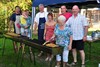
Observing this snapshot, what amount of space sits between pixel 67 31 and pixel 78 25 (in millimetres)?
881

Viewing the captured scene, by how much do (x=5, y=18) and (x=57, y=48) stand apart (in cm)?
1569

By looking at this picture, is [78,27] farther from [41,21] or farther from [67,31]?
[41,21]

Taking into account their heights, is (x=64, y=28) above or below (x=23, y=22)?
below

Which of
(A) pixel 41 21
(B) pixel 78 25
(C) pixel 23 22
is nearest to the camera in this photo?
(B) pixel 78 25

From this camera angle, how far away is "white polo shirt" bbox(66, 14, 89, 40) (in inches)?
333

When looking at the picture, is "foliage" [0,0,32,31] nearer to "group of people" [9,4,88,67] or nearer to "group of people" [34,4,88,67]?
"group of people" [9,4,88,67]

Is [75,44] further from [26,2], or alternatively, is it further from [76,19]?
[26,2]

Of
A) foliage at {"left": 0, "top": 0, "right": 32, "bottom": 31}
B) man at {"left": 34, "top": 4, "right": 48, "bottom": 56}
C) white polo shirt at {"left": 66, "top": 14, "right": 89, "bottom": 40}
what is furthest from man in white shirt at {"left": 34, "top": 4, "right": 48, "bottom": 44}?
foliage at {"left": 0, "top": 0, "right": 32, "bottom": 31}

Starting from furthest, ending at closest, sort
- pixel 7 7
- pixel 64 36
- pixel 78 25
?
pixel 7 7, pixel 78 25, pixel 64 36

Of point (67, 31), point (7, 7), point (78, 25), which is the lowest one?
point (67, 31)

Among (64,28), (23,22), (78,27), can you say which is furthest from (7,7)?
(64,28)

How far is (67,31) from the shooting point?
769cm

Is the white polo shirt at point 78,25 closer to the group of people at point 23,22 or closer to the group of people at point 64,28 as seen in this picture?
the group of people at point 64,28

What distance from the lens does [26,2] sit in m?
25.2
